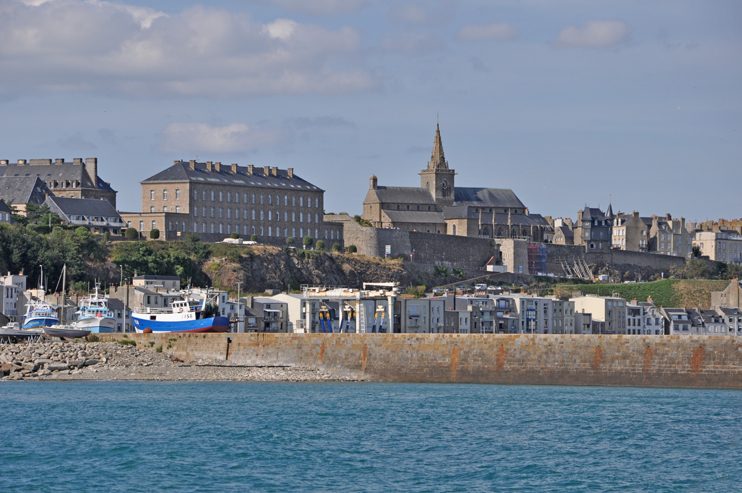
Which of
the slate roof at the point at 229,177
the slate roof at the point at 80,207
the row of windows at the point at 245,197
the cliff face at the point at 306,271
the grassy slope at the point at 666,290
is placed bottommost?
the grassy slope at the point at 666,290

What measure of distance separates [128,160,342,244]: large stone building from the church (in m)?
11.3

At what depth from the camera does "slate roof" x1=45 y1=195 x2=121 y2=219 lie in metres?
76.2

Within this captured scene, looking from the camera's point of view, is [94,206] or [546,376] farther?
[94,206]

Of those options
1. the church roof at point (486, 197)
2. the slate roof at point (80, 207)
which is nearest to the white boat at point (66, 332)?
the slate roof at point (80, 207)

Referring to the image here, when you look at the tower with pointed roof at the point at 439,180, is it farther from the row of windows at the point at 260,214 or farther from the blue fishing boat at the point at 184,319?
the blue fishing boat at the point at 184,319

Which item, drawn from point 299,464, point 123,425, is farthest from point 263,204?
point 299,464

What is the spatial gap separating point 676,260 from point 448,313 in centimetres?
5095

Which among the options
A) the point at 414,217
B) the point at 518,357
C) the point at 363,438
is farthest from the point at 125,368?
the point at 414,217

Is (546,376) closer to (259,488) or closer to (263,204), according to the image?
(259,488)

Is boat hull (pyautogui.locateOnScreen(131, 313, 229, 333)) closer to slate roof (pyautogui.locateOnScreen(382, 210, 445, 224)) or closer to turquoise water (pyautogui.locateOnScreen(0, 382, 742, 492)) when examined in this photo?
turquoise water (pyautogui.locateOnScreen(0, 382, 742, 492))


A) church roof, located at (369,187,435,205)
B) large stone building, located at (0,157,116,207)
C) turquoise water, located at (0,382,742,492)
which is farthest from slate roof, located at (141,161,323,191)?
turquoise water, located at (0,382,742,492)

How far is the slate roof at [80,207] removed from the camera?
7625cm

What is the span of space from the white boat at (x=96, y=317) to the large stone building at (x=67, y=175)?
30.1 m

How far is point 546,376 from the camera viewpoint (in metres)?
40.1
